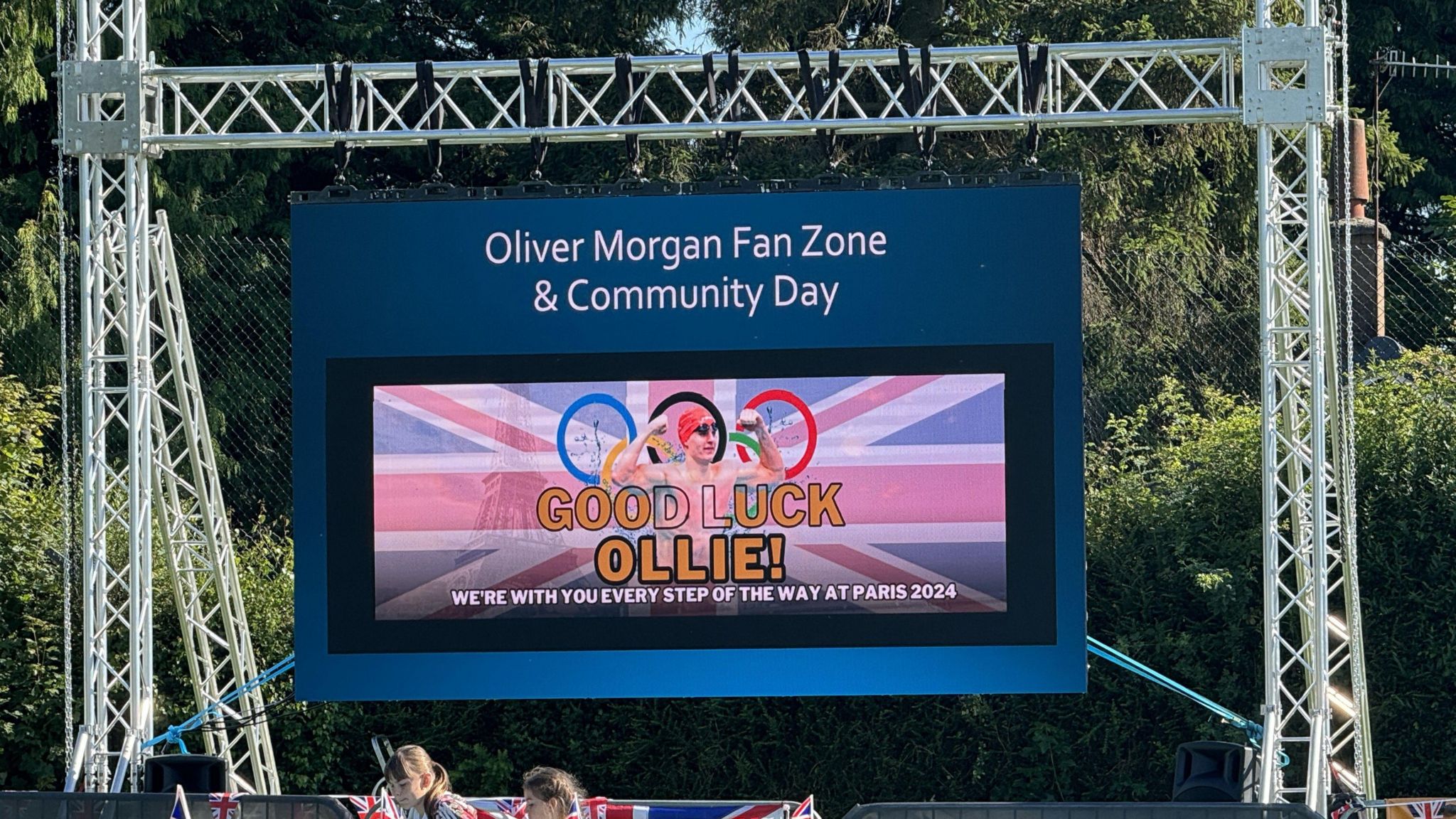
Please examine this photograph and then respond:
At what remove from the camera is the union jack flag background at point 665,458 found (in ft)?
27.4

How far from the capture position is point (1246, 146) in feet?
51.4

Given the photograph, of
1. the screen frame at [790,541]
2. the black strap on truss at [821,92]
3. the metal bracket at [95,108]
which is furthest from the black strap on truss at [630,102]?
the metal bracket at [95,108]

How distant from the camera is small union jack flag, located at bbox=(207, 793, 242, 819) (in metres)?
6.45

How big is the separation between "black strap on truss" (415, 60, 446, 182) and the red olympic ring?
178 centimetres

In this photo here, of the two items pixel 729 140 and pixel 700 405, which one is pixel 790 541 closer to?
pixel 700 405

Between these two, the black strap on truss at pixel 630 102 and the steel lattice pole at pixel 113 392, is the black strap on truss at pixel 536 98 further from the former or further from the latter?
the steel lattice pole at pixel 113 392

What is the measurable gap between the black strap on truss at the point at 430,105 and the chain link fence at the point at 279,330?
4.81 metres

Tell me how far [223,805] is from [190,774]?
200 centimetres

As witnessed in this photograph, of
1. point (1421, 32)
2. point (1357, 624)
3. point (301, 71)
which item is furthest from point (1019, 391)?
point (1421, 32)

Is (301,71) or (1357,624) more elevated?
(301,71)

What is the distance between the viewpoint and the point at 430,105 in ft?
28.0

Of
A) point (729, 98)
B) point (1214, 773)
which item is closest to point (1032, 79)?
point (729, 98)

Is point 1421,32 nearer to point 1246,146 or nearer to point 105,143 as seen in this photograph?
point 1246,146

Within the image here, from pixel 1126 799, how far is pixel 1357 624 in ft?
7.40
